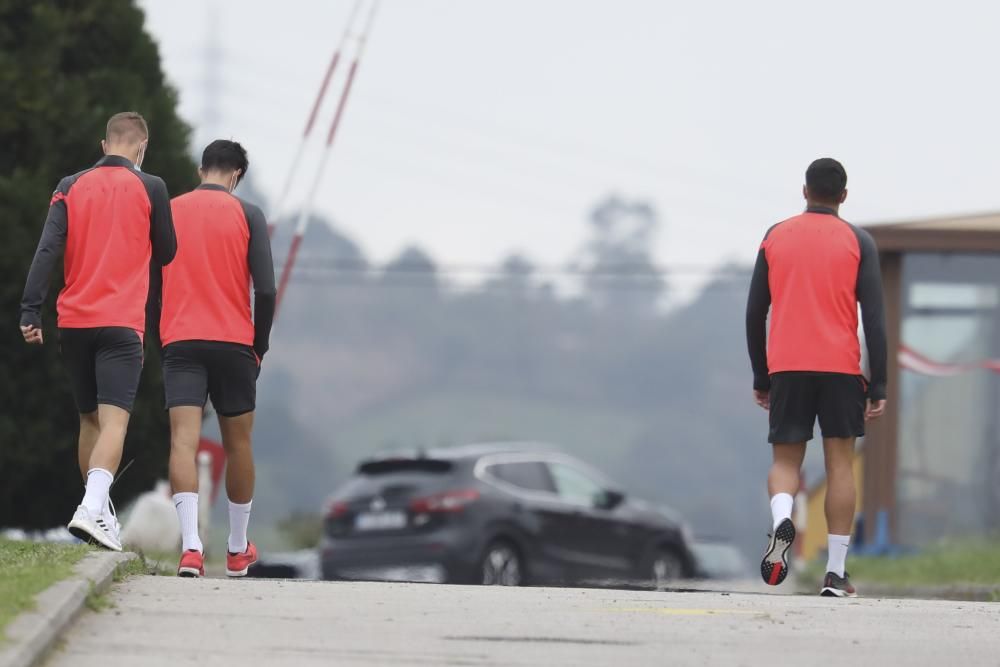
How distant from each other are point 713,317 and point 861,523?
150139mm

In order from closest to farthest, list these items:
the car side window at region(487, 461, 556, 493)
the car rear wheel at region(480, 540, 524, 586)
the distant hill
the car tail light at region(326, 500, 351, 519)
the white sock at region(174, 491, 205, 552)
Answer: the white sock at region(174, 491, 205, 552) < the car rear wheel at region(480, 540, 524, 586) < the car side window at region(487, 461, 556, 493) < the car tail light at region(326, 500, 351, 519) < the distant hill

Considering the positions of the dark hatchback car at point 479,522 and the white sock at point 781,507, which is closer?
the white sock at point 781,507

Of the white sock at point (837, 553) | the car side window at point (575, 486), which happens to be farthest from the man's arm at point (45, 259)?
the car side window at point (575, 486)

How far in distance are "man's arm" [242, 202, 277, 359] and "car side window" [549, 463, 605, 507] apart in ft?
33.8

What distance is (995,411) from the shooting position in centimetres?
2161

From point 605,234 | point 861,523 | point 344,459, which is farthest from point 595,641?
point 605,234

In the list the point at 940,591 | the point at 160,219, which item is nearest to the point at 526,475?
the point at 940,591

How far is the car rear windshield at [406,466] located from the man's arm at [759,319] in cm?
894

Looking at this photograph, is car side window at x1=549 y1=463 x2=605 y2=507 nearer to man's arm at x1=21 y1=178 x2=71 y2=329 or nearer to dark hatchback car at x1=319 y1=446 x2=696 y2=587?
dark hatchback car at x1=319 y1=446 x2=696 y2=587

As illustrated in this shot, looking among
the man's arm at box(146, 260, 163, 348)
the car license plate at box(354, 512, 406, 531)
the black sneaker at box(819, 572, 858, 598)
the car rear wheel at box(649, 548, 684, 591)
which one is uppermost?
the man's arm at box(146, 260, 163, 348)

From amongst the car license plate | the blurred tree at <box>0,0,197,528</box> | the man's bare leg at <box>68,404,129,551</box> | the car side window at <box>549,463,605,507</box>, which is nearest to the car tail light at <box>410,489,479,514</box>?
the car license plate

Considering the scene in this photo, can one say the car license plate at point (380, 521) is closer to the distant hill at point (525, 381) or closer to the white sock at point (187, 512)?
the white sock at point (187, 512)

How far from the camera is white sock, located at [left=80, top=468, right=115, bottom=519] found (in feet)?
28.4

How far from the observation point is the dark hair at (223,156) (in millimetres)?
9328
